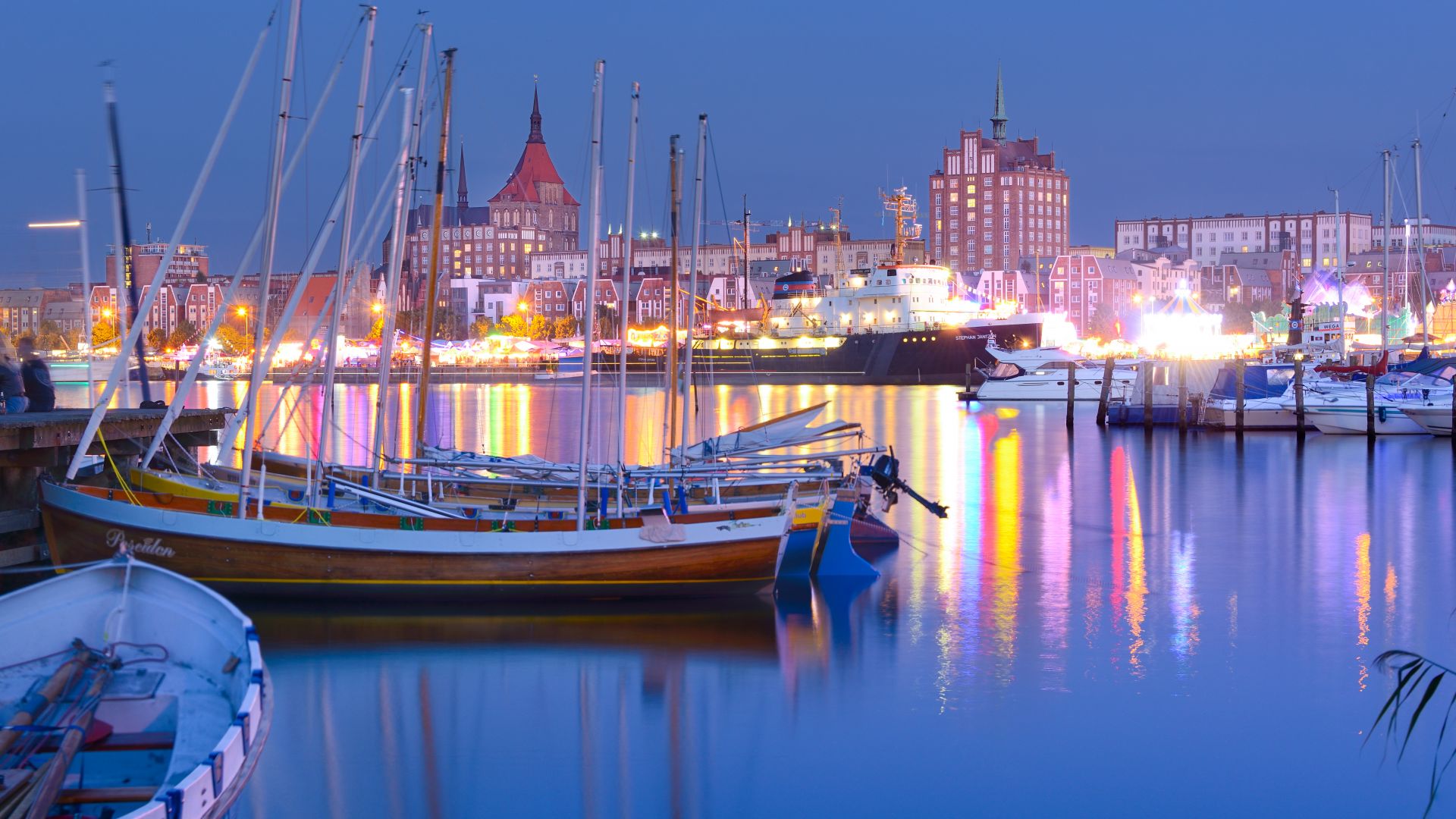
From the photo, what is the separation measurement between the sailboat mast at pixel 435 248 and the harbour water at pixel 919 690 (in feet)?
12.7

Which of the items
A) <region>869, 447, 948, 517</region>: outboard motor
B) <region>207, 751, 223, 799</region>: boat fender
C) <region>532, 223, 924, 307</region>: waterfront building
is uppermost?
<region>532, 223, 924, 307</region>: waterfront building

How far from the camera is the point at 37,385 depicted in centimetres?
1905

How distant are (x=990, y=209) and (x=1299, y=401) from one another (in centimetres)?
11938

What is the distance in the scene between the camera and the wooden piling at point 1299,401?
41.4 metres

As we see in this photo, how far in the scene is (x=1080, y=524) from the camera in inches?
934

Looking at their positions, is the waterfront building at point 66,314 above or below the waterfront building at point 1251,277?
below

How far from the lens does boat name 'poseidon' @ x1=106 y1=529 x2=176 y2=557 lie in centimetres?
1446

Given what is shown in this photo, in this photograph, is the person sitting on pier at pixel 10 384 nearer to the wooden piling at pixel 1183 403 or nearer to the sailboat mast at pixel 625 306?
the sailboat mast at pixel 625 306

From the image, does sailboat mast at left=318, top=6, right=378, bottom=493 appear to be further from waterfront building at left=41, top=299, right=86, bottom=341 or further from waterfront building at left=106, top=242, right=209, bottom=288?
waterfront building at left=41, top=299, right=86, bottom=341

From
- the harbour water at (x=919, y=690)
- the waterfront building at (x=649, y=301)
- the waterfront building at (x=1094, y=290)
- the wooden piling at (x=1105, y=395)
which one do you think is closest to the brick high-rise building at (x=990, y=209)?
the waterfront building at (x=1094, y=290)

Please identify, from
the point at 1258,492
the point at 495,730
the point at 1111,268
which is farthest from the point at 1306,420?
the point at 1111,268

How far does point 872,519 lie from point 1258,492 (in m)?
11.9

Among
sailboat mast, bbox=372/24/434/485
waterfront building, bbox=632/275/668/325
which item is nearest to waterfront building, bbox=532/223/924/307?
waterfront building, bbox=632/275/668/325

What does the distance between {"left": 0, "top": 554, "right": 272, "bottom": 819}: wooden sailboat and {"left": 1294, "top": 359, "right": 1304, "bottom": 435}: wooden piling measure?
125 feet
